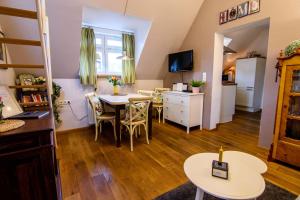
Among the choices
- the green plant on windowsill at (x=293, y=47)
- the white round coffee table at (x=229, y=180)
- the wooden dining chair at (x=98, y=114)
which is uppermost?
the green plant on windowsill at (x=293, y=47)

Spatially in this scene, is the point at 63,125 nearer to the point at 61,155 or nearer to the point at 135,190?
the point at 61,155

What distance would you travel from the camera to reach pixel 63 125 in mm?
3385

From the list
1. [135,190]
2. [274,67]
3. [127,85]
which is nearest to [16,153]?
[135,190]

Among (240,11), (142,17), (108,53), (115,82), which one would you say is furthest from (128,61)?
(240,11)

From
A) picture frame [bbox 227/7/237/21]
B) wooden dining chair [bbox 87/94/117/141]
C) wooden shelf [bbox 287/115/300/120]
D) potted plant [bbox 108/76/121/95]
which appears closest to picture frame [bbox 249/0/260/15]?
picture frame [bbox 227/7/237/21]

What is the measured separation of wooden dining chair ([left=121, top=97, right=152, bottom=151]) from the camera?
2.56 metres

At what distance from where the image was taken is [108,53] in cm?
391

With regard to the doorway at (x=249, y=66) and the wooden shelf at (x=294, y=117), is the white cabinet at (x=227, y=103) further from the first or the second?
the wooden shelf at (x=294, y=117)

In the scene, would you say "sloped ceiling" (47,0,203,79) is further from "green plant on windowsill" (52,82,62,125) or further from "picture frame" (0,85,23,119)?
"picture frame" (0,85,23,119)

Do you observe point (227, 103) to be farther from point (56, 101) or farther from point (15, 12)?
point (15, 12)

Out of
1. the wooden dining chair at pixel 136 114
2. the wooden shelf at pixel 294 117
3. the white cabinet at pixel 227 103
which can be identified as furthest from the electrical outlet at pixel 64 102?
the wooden shelf at pixel 294 117

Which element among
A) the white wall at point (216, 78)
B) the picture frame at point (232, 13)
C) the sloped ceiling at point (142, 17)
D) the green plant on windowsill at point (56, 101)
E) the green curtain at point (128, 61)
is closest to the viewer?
the sloped ceiling at point (142, 17)

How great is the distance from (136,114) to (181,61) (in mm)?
1979

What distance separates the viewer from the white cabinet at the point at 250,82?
5.11 metres
